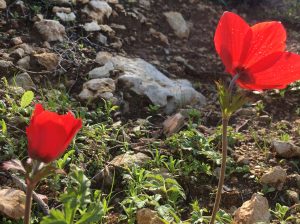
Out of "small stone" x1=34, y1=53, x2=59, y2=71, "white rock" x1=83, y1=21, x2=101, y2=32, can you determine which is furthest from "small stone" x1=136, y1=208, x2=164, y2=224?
"white rock" x1=83, y1=21, x2=101, y2=32

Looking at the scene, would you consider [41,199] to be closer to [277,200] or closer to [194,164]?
[194,164]

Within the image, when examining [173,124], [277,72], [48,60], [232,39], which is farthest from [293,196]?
[48,60]

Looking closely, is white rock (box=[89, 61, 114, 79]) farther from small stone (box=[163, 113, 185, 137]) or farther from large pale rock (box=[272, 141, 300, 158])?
large pale rock (box=[272, 141, 300, 158])

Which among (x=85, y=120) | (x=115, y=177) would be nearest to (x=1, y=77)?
(x=85, y=120)

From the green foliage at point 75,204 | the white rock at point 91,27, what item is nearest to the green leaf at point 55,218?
the green foliage at point 75,204

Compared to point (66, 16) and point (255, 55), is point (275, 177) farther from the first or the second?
point (66, 16)

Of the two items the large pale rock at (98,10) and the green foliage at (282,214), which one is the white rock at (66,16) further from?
the green foliage at (282,214)

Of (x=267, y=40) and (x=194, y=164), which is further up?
(x=267, y=40)
